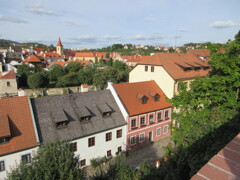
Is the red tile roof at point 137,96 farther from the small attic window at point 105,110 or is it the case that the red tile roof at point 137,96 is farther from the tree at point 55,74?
the tree at point 55,74

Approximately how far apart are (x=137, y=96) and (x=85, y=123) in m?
9.01

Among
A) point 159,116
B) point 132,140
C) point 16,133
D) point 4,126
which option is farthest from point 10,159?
point 159,116

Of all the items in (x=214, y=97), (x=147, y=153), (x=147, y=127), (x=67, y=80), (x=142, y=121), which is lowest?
(x=147, y=153)

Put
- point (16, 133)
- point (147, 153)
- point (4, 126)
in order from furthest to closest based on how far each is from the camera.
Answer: point (147, 153) → point (16, 133) → point (4, 126)

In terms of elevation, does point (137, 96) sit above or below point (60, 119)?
above

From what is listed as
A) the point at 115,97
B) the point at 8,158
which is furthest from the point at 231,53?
the point at 8,158

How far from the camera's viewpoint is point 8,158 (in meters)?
15.8

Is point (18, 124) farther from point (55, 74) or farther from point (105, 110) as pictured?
point (55, 74)

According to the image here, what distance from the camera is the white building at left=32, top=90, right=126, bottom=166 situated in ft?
61.3

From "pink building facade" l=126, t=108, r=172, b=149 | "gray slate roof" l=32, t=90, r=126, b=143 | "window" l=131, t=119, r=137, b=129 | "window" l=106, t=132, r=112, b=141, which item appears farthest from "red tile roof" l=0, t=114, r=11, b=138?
"window" l=131, t=119, r=137, b=129

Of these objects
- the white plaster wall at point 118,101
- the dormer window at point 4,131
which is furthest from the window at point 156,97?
the dormer window at point 4,131

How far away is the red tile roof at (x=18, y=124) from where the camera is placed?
633 inches

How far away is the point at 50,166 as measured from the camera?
1018 centimetres

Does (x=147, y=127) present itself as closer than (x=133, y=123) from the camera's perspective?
No
